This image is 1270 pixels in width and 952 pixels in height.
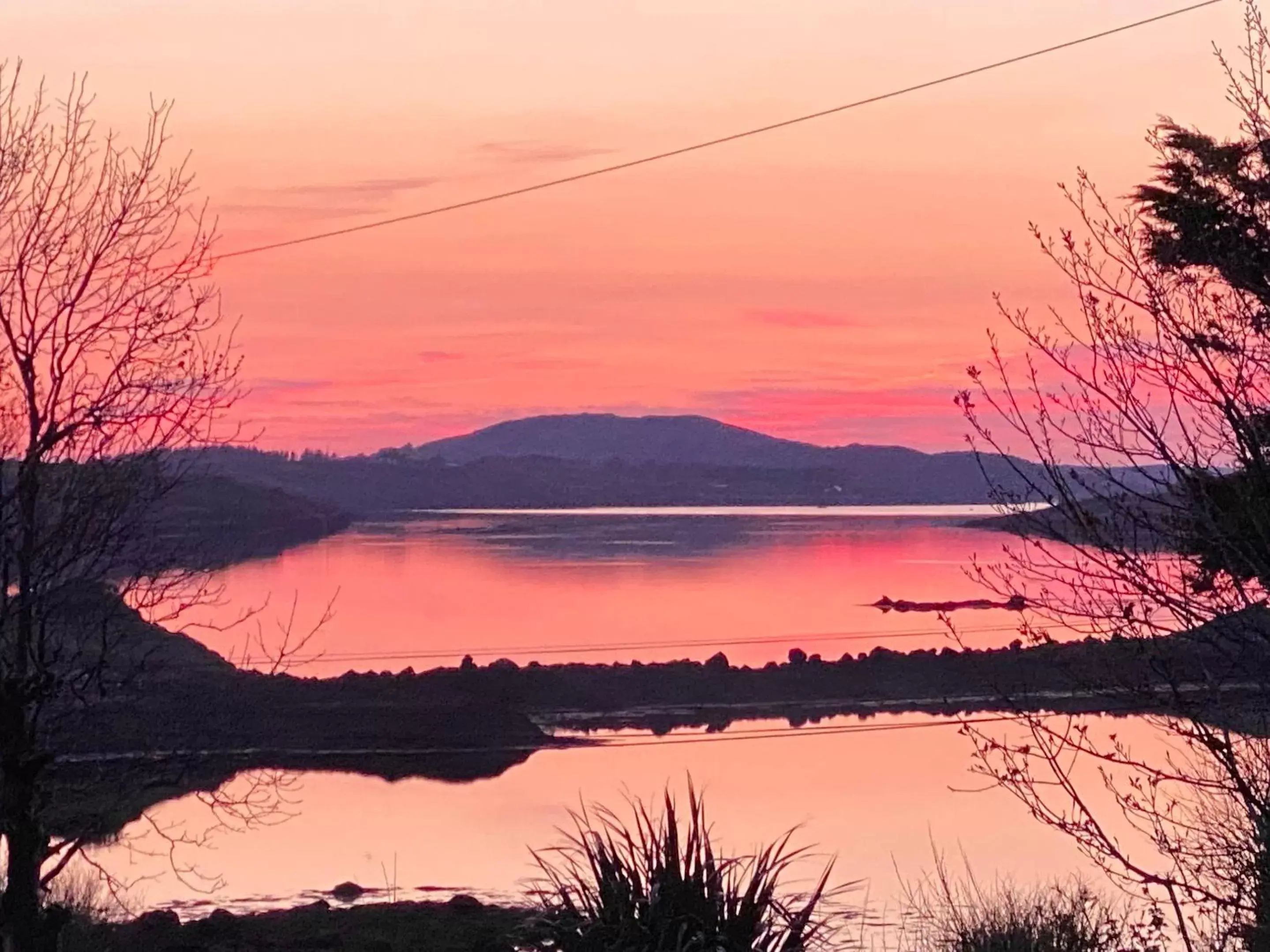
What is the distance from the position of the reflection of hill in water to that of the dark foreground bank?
7119 cm

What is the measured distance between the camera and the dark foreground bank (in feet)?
41.7

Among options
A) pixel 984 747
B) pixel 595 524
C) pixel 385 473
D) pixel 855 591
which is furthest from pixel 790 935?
pixel 385 473

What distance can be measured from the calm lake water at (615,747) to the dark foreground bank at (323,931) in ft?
6.56

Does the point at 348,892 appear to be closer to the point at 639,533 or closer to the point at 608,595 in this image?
the point at 608,595

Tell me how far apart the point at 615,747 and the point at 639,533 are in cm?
9760

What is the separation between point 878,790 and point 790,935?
16.2 metres

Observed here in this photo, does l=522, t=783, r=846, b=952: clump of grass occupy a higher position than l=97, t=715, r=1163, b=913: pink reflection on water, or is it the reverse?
l=522, t=783, r=846, b=952: clump of grass

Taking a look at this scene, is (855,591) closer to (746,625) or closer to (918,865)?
(746,625)

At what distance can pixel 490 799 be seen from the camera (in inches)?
944

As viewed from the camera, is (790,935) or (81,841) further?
(81,841)

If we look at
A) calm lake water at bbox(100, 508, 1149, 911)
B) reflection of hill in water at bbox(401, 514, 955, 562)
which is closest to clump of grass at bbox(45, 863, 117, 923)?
calm lake water at bbox(100, 508, 1149, 911)

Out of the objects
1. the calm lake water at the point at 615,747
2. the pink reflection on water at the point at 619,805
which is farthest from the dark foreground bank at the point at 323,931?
the calm lake water at the point at 615,747

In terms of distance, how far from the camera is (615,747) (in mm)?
28469

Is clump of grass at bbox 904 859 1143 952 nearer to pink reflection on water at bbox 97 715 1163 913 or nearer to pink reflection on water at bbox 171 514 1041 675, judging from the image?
pink reflection on water at bbox 97 715 1163 913
